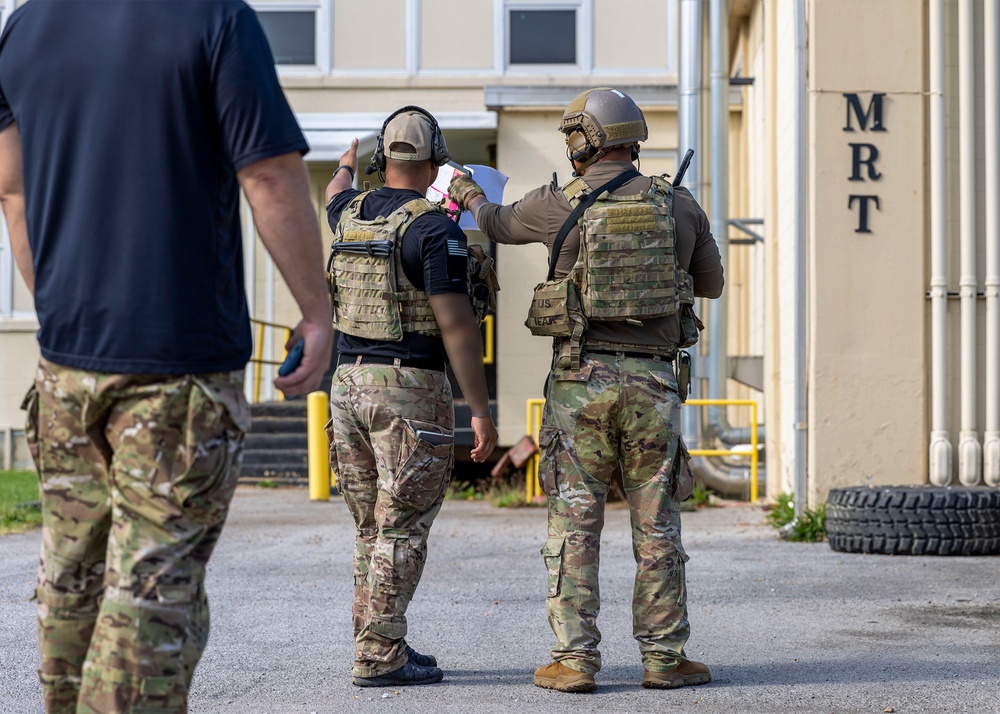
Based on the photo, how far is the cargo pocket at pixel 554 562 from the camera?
14.3 ft

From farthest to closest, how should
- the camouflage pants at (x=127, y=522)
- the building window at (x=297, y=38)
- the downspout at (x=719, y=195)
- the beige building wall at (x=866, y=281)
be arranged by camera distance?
the building window at (x=297, y=38), the downspout at (x=719, y=195), the beige building wall at (x=866, y=281), the camouflage pants at (x=127, y=522)

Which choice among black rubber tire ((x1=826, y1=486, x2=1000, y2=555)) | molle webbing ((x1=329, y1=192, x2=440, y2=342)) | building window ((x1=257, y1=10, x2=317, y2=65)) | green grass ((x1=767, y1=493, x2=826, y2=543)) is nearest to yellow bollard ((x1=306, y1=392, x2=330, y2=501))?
green grass ((x1=767, y1=493, x2=826, y2=543))

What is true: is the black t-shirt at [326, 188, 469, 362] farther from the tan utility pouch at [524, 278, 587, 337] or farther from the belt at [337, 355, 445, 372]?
the tan utility pouch at [524, 278, 587, 337]

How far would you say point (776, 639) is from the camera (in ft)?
17.0

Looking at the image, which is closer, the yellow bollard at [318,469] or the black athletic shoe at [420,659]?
the black athletic shoe at [420,659]

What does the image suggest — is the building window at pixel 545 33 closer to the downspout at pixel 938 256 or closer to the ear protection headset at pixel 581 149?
the downspout at pixel 938 256

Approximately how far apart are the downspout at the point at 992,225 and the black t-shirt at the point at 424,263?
17.7 feet

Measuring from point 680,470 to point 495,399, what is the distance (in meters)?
11.0

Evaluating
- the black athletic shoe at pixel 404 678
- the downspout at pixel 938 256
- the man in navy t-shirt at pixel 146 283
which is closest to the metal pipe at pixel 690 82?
the downspout at pixel 938 256

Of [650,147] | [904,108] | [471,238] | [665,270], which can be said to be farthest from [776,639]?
[471,238]

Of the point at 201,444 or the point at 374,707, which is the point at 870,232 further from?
the point at 201,444

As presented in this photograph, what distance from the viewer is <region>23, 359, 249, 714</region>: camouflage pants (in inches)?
98.4

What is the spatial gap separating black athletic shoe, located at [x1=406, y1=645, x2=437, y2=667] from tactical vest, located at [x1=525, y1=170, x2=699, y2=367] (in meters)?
1.20

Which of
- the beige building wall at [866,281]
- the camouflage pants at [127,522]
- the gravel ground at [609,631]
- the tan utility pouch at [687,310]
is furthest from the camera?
the beige building wall at [866,281]
